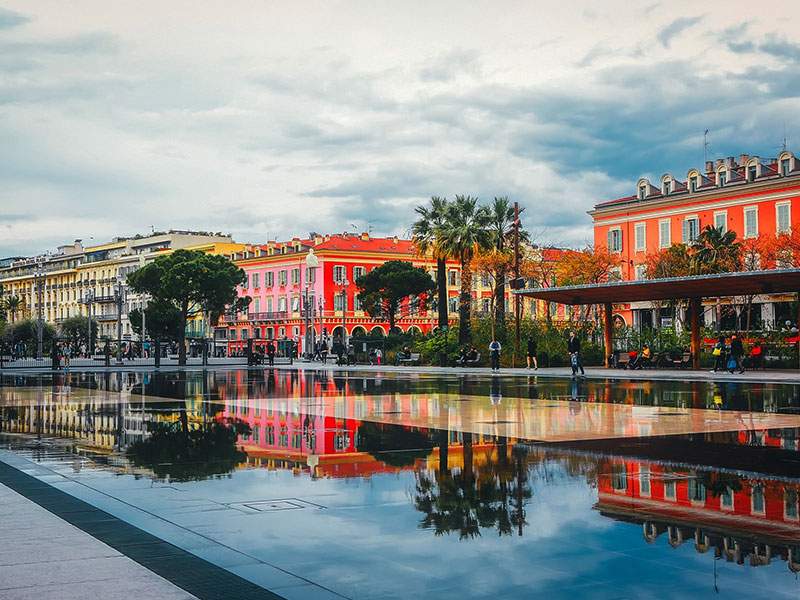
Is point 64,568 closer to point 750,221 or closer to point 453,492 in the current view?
point 453,492

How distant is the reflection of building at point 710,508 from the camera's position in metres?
7.03

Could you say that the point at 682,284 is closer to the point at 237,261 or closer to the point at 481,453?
the point at 481,453

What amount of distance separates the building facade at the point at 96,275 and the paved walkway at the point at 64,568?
11430 centimetres

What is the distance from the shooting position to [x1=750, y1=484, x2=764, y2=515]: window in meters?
8.32

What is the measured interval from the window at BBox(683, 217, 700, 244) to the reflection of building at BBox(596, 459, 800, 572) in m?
65.6

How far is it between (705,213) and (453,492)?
6815 centimetres

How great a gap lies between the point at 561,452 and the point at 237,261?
340 feet

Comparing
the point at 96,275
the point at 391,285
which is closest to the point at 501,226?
the point at 391,285

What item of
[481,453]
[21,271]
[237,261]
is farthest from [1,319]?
[481,453]

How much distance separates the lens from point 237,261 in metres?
114

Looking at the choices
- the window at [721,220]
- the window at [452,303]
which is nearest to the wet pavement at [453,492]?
the window at [721,220]

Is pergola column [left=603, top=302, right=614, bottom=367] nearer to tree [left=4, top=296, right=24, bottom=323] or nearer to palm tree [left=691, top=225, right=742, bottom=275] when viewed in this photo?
palm tree [left=691, top=225, right=742, bottom=275]

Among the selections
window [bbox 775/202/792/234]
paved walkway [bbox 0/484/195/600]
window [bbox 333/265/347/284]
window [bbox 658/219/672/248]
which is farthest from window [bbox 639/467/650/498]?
window [bbox 333/265/347/284]

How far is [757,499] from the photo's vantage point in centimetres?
890
